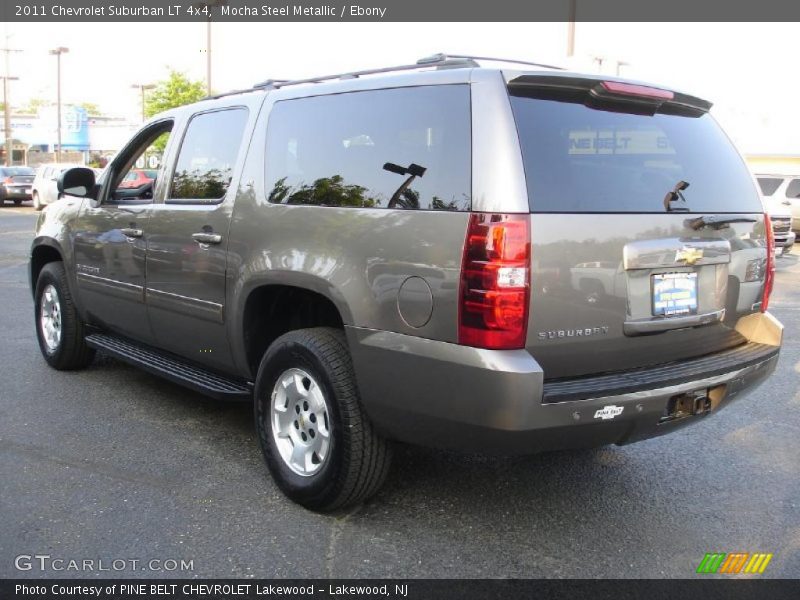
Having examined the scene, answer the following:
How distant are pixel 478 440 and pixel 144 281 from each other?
2.61 meters

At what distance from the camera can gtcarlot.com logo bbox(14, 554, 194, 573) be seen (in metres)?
3.11

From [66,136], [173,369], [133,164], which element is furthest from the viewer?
[66,136]

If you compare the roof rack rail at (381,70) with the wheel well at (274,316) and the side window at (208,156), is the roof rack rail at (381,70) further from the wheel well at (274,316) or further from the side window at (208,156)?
the wheel well at (274,316)

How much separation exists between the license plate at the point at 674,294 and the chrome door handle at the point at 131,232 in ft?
10.00

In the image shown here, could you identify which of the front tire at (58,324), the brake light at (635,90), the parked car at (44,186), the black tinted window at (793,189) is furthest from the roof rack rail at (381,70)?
the parked car at (44,186)

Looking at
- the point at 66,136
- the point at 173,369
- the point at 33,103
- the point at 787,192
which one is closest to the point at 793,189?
the point at 787,192

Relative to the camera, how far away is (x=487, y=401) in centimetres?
292

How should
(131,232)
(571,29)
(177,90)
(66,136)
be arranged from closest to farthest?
(131,232)
(571,29)
(177,90)
(66,136)

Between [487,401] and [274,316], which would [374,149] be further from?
[487,401]

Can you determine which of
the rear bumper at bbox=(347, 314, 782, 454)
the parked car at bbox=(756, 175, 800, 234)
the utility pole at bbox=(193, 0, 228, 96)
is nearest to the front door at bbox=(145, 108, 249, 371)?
the rear bumper at bbox=(347, 314, 782, 454)

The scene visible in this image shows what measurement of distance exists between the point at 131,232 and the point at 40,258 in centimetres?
193

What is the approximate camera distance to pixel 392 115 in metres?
3.43

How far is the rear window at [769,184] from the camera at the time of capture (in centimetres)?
2052
